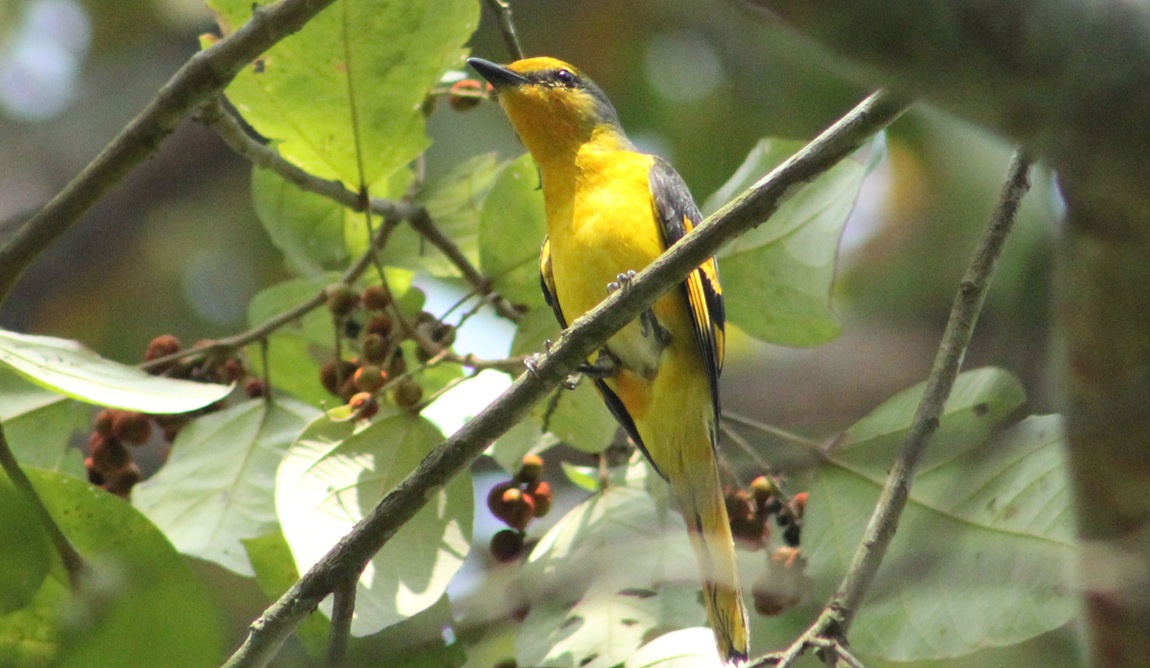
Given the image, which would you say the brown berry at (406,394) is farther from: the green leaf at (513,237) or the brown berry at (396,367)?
the green leaf at (513,237)

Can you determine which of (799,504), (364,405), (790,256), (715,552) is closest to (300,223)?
(364,405)

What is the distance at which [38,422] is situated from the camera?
303cm

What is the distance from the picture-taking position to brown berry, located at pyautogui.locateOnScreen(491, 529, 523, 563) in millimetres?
3033

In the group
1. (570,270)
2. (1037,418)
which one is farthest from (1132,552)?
(570,270)

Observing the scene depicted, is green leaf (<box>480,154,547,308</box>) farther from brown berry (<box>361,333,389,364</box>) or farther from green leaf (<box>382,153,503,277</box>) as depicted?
brown berry (<box>361,333,389,364</box>)

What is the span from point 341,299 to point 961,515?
1670 mm

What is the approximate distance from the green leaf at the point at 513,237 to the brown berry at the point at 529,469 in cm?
47

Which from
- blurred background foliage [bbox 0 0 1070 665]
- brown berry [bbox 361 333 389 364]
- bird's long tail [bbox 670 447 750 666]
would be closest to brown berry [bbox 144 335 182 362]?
brown berry [bbox 361 333 389 364]

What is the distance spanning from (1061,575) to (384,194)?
254cm

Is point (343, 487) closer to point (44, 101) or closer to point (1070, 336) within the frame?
point (1070, 336)

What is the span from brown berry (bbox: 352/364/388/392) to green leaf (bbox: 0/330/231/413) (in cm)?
35

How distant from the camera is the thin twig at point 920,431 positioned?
77.4 inches

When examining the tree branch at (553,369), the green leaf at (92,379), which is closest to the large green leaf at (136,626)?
the tree branch at (553,369)

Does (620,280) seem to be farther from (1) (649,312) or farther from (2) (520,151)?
(2) (520,151)
